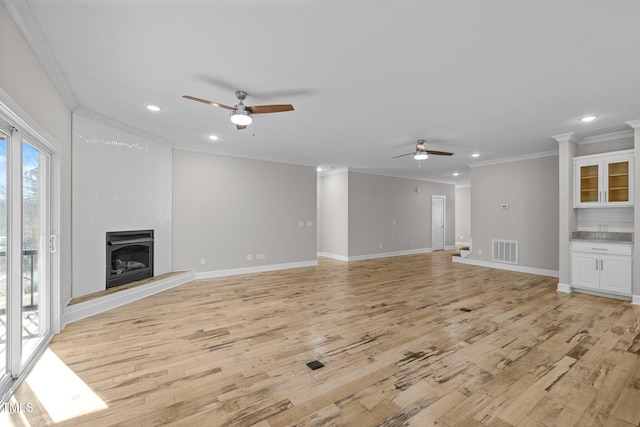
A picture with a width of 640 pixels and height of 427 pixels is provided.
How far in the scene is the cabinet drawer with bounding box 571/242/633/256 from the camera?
437cm

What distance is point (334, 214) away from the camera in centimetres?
863

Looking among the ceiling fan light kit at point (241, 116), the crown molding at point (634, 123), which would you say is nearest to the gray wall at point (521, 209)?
the crown molding at point (634, 123)

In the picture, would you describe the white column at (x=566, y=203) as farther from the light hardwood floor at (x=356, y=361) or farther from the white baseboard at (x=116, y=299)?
the white baseboard at (x=116, y=299)

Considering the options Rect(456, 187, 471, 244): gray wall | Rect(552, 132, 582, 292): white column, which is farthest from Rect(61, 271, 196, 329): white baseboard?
Rect(456, 187, 471, 244): gray wall

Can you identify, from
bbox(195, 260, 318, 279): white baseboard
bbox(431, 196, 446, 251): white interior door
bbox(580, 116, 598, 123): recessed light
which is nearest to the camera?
bbox(580, 116, 598, 123): recessed light

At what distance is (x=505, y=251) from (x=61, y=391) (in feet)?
26.5

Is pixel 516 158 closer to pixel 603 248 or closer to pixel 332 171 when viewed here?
pixel 603 248

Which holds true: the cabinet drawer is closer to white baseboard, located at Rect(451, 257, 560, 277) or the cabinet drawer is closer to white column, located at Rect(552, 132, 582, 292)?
white column, located at Rect(552, 132, 582, 292)

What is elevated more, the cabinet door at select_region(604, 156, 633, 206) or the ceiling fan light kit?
the ceiling fan light kit

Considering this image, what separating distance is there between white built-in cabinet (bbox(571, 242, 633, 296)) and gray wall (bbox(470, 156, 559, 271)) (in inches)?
53.7

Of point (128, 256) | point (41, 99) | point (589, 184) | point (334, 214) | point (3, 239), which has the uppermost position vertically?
point (41, 99)

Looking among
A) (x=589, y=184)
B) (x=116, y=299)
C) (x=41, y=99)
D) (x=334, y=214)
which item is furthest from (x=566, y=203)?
(x=116, y=299)

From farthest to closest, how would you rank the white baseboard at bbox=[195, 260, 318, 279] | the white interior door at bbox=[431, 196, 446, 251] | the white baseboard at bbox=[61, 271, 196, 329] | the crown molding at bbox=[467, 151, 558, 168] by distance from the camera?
the white interior door at bbox=[431, 196, 446, 251], the crown molding at bbox=[467, 151, 558, 168], the white baseboard at bbox=[195, 260, 318, 279], the white baseboard at bbox=[61, 271, 196, 329]

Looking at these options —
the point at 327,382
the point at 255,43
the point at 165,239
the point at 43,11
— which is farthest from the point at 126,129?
the point at 327,382
